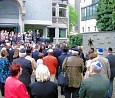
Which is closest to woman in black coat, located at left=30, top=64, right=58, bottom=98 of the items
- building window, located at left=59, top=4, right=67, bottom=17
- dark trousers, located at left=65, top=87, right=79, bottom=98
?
dark trousers, located at left=65, top=87, right=79, bottom=98

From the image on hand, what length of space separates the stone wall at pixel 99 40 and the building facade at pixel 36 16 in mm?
22665

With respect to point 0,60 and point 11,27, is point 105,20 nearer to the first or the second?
point 11,27

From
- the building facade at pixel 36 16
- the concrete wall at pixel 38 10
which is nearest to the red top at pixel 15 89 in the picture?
the building facade at pixel 36 16

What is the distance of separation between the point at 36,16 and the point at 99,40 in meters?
28.8

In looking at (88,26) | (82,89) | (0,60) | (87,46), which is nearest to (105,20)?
(87,46)

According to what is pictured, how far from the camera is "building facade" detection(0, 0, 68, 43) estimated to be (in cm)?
5197

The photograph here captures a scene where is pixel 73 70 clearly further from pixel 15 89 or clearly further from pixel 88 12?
pixel 88 12

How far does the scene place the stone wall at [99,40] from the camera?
87.5ft

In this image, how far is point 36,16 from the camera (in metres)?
55.6

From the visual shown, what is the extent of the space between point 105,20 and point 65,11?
31.0m

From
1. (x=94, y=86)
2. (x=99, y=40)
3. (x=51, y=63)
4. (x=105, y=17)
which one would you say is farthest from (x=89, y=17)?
(x=94, y=86)

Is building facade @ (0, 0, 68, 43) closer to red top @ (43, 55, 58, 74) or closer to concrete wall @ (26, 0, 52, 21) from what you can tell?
concrete wall @ (26, 0, 52, 21)

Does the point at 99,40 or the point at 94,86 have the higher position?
the point at 99,40

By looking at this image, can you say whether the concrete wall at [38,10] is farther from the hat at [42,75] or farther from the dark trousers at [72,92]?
the hat at [42,75]
